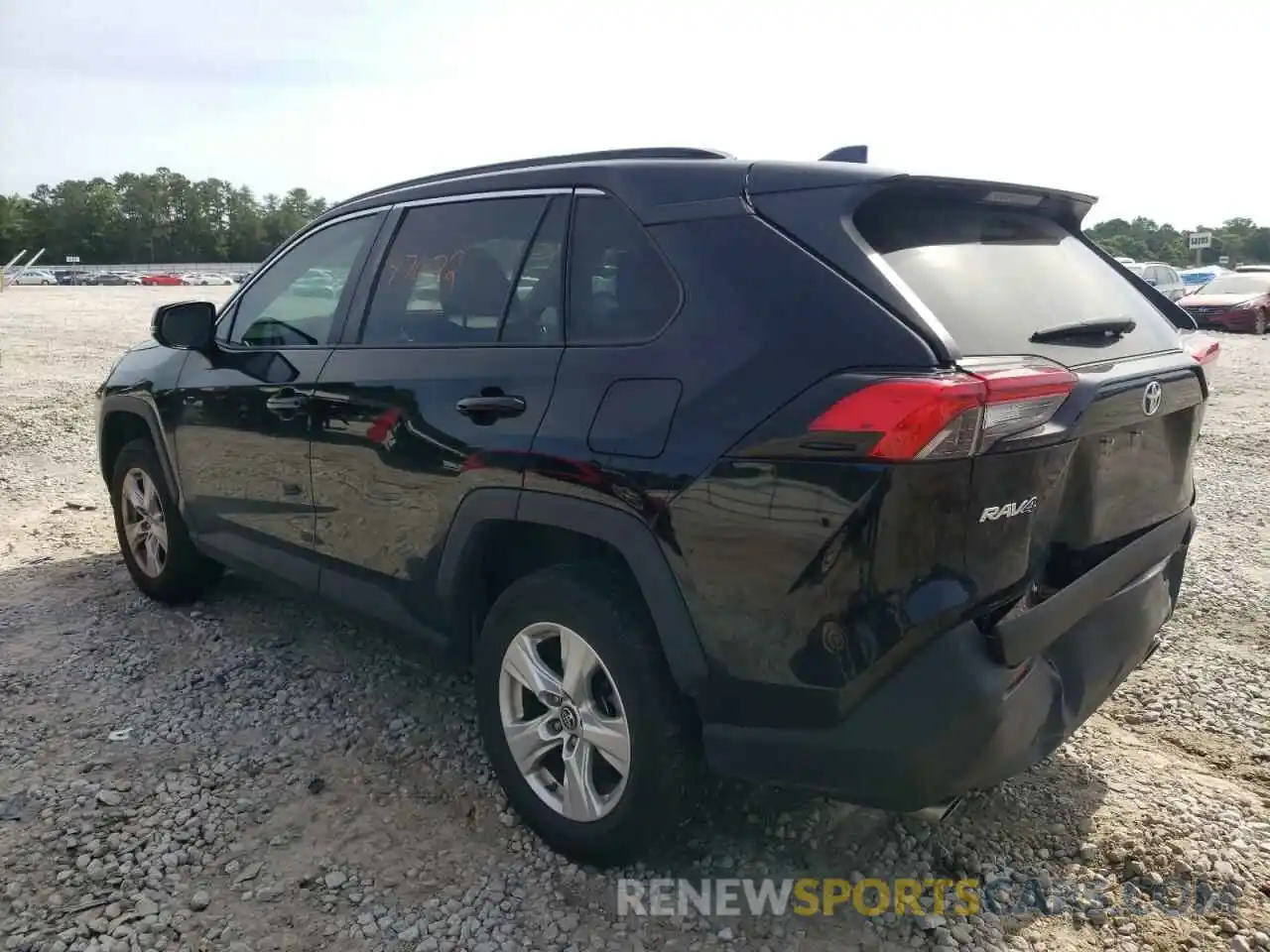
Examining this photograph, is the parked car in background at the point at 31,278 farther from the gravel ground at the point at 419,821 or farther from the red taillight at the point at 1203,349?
the red taillight at the point at 1203,349

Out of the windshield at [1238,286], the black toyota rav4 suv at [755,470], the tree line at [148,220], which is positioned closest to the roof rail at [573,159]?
the black toyota rav4 suv at [755,470]

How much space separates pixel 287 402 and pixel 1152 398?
Answer: 2.80m

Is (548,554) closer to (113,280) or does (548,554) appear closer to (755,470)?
(755,470)

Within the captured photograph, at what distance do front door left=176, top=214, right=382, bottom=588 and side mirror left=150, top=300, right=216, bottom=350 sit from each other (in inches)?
3.0

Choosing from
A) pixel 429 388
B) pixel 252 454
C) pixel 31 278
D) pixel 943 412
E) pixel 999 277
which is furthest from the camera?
pixel 31 278

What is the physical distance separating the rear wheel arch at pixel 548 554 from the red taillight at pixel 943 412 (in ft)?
1.86

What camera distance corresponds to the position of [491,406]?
279 centimetres

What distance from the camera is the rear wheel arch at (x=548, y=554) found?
7.80 feet

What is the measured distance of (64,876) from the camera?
8.88 feet

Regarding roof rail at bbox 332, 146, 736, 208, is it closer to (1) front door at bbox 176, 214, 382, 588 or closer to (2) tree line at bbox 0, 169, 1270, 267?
(1) front door at bbox 176, 214, 382, 588

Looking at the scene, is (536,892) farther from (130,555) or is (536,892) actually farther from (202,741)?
(130,555)

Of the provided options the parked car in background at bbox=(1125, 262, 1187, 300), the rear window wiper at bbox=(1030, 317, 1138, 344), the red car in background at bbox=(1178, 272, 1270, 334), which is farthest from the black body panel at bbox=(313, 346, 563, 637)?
the red car in background at bbox=(1178, 272, 1270, 334)

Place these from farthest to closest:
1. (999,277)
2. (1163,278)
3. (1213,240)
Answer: (1213,240)
(1163,278)
(999,277)

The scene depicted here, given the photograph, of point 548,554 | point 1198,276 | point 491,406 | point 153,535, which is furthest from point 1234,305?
point 491,406
